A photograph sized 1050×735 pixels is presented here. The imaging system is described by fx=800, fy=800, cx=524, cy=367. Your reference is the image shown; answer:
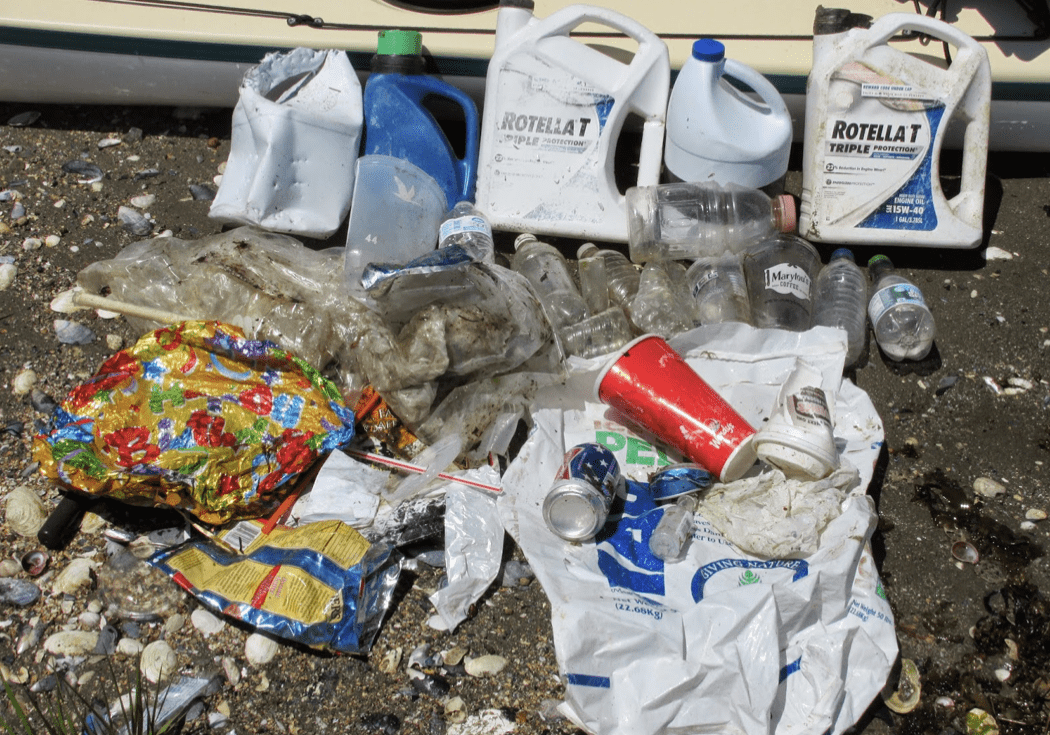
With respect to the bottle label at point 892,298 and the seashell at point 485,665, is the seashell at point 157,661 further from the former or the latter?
the bottle label at point 892,298

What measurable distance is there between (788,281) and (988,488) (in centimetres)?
79

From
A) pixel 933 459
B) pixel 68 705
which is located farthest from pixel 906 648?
pixel 68 705

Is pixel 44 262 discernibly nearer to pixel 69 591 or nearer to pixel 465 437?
pixel 69 591

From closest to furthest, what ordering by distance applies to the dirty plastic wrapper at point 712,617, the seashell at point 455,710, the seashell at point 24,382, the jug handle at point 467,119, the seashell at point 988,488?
the dirty plastic wrapper at point 712,617
the seashell at point 455,710
the seashell at point 988,488
the seashell at point 24,382
the jug handle at point 467,119

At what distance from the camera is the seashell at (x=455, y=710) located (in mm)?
1802

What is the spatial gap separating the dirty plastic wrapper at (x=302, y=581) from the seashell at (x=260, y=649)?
0.05 metres

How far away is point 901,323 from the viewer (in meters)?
2.44

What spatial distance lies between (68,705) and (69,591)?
27cm

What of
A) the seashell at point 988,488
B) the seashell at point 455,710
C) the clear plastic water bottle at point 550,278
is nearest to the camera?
the seashell at point 455,710

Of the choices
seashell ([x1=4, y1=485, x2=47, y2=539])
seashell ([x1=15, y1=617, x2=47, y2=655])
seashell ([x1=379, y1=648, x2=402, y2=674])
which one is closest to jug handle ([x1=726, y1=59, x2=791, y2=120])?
seashell ([x1=379, y1=648, x2=402, y2=674])

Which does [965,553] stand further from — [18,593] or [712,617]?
[18,593]

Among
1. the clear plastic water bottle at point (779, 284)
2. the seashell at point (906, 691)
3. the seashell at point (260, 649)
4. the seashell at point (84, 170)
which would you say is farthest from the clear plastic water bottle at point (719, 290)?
the seashell at point (84, 170)

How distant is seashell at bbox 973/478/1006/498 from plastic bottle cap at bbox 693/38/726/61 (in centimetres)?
143

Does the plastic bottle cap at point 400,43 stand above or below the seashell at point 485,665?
above
